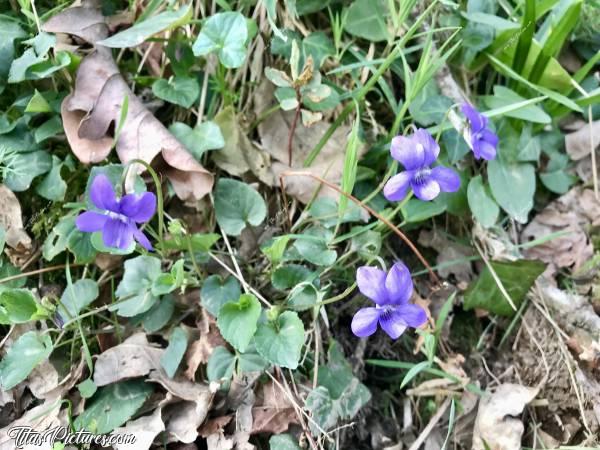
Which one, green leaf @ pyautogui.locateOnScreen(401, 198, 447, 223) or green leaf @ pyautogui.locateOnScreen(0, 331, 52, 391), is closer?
green leaf @ pyautogui.locateOnScreen(0, 331, 52, 391)

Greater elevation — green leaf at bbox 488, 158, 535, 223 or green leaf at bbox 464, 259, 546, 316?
green leaf at bbox 488, 158, 535, 223

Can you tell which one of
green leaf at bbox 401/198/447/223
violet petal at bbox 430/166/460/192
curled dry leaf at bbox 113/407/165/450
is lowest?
curled dry leaf at bbox 113/407/165/450

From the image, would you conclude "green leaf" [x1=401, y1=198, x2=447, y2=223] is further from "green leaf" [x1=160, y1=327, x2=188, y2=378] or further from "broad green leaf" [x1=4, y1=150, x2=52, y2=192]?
"broad green leaf" [x1=4, y1=150, x2=52, y2=192]

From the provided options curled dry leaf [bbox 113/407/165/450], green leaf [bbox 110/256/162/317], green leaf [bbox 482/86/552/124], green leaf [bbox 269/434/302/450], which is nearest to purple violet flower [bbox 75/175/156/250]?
green leaf [bbox 110/256/162/317]

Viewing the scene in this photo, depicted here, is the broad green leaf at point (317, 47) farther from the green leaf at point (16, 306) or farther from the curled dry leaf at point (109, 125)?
the green leaf at point (16, 306)

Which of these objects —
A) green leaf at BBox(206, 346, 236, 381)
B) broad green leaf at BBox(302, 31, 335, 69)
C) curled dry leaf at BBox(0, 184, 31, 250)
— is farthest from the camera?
broad green leaf at BBox(302, 31, 335, 69)

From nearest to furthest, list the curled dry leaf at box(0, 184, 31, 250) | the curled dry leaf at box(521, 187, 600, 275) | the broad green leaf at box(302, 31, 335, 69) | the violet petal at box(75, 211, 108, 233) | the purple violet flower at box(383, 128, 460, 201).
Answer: the violet petal at box(75, 211, 108, 233) → the purple violet flower at box(383, 128, 460, 201) → the curled dry leaf at box(0, 184, 31, 250) → the broad green leaf at box(302, 31, 335, 69) → the curled dry leaf at box(521, 187, 600, 275)

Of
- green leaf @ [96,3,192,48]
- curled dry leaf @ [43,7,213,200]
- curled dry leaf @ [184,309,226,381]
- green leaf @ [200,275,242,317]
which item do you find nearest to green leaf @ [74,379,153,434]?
curled dry leaf @ [184,309,226,381]

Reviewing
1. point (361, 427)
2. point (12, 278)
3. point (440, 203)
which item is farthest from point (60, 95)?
point (361, 427)
